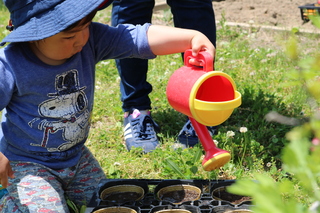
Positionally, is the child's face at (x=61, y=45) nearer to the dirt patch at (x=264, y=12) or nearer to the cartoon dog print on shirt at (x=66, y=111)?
the cartoon dog print on shirt at (x=66, y=111)

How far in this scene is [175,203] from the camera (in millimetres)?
1422

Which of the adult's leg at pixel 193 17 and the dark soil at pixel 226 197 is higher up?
the adult's leg at pixel 193 17

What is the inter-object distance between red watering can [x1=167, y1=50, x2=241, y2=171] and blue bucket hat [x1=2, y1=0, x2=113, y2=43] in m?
0.38

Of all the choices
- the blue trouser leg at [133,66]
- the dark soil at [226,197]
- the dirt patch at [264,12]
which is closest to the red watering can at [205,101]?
the dark soil at [226,197]

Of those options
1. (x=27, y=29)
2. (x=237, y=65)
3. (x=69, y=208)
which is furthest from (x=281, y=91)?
(x=27, y=29)

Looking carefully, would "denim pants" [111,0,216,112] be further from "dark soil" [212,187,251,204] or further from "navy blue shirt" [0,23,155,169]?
"dark soil" [212,187,251,204]

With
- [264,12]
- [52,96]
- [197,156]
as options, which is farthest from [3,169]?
[264,12]

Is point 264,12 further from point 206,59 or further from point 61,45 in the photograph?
point 61,45

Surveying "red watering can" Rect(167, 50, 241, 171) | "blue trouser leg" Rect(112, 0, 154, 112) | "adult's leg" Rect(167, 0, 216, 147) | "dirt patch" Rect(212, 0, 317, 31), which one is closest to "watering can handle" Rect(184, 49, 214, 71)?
"red watering can" Rect(167, 50, 241, 171)

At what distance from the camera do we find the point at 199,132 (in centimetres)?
151

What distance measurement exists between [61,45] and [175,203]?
0.65 m

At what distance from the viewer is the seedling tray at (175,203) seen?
1.37 meters

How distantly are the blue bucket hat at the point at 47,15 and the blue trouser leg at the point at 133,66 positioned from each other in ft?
2.39

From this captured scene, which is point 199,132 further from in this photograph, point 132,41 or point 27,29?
point 27,29
